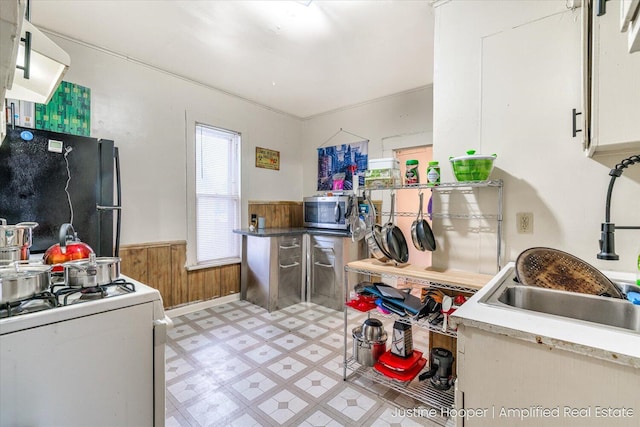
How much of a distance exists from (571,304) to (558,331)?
42 cm

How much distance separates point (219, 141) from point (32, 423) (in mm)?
3119

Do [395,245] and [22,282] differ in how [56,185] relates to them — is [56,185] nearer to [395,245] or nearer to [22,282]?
[22,282]

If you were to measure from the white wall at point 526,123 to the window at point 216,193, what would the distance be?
2.57m

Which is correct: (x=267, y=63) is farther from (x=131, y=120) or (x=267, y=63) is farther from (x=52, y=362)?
(x=52, y=362)

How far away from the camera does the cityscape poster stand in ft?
12.8

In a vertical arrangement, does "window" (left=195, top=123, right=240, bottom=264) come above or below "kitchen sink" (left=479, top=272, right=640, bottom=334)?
above

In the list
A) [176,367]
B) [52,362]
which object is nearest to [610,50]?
[52,362]

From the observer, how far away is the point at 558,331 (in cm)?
74

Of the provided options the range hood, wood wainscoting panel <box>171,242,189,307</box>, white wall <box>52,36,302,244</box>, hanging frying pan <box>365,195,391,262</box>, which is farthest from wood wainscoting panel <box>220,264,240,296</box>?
the range hood

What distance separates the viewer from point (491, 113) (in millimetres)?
1691

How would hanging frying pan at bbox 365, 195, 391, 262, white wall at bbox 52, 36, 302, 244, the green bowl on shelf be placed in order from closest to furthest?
the green bowl on shelf
hanging frying pan at bbox 365, 195, 391, 262
white wall at bbox 52, 36, 302, 244

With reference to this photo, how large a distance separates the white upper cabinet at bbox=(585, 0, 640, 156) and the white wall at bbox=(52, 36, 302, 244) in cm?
327

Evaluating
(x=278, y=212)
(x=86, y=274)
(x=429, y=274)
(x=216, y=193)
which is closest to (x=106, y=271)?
(x=86, y=274)

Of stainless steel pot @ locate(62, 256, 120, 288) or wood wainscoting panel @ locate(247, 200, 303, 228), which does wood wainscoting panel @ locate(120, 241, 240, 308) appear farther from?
stainless steel pot @ locate(62, 256, 120, 288)
